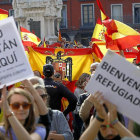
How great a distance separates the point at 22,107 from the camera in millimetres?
3303

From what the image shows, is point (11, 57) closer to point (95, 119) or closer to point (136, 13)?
point (95, 119)

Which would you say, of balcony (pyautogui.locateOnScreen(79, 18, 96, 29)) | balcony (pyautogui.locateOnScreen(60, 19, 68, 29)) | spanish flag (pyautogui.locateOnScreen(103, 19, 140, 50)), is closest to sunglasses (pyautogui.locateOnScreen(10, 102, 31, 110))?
spanish flag (pyautogui.locateOnScreen(103, 19, 140, 50))

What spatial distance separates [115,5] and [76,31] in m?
4.20

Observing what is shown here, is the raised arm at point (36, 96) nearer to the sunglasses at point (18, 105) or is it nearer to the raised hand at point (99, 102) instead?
the sunglasses at point (18, 105)

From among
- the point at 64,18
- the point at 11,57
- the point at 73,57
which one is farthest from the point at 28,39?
the point at 64,18

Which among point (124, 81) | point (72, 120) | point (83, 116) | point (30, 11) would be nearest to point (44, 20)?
point (30, 11)

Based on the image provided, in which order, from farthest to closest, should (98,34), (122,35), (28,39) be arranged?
(98,34) → (28,39) → (122,35)

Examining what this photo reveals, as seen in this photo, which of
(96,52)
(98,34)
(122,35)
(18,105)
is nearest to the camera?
(18,105)

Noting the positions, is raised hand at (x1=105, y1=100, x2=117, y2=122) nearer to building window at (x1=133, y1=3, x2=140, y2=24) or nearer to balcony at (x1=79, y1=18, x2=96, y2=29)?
balcony at (x1=79, y1=18, x2=96, y2=29)

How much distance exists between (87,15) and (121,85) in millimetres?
36497

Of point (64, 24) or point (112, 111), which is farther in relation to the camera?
point (64, 24)

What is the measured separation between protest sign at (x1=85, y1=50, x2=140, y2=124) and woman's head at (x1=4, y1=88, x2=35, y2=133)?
1.82ft

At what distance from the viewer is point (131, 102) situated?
3078 mm

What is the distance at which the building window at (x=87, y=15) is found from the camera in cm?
3897
